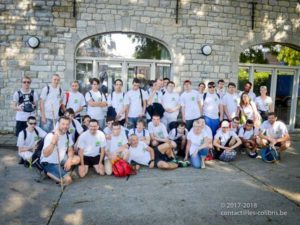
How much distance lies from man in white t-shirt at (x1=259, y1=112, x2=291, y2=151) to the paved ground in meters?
1.04

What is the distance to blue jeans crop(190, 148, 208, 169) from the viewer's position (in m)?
6.14

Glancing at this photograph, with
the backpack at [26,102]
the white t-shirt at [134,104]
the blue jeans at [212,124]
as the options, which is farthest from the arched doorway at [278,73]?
the backpack at [26,102]

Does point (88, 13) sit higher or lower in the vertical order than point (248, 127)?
higher

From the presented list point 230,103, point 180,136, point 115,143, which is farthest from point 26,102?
point 230,103

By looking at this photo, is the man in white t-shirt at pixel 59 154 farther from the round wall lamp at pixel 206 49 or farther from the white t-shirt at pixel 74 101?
the round wall lamp at pixel 206 49

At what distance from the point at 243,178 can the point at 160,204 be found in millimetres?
1993

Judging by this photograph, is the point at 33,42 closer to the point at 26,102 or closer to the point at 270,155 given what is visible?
the point at 26,102

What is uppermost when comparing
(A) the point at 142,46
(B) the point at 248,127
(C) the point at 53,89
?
(A) the point at 142,46

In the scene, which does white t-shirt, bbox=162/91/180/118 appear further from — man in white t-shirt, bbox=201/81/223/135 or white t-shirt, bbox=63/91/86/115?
white t-shirt, bbox=63/91/86/115

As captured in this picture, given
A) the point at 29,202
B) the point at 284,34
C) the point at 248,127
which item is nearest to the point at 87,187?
the point at 29,202

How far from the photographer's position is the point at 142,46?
29.6 feet

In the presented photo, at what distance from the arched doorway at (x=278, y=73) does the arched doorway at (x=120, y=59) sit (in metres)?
2.76

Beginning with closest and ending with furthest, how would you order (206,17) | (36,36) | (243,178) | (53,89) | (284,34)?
1. (243,178)
2. (53,89)
3. (36,36)
4. (206,17)
5. (284,34)

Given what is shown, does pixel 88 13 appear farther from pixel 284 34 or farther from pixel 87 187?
pixel 284 34
